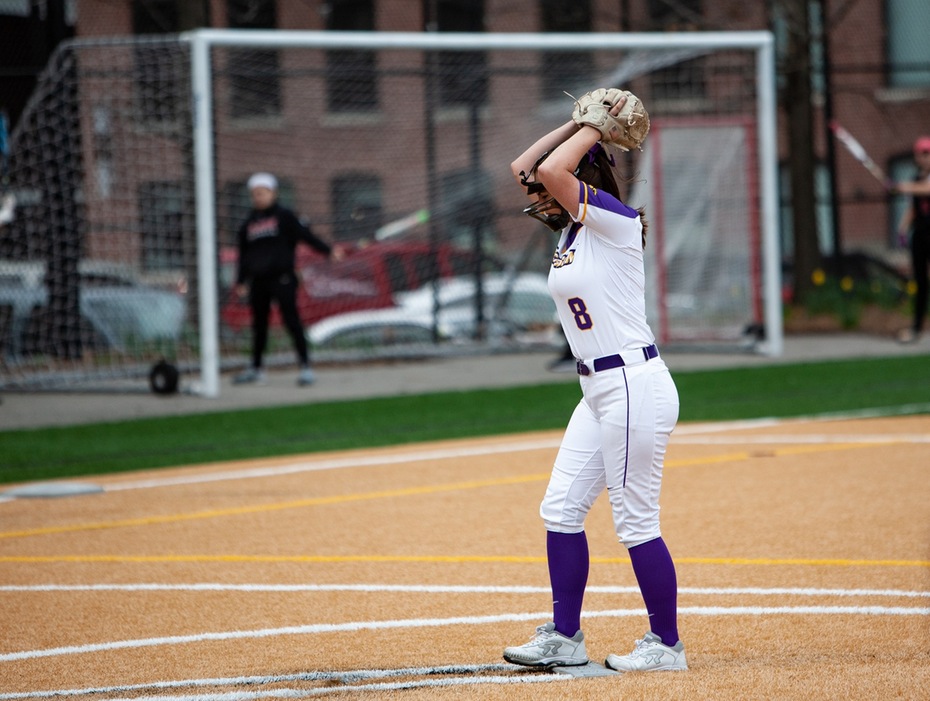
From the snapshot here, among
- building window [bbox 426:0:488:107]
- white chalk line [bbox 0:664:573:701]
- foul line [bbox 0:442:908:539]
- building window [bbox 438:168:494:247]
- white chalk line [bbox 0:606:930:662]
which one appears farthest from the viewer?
building window [bbox 426:0:488:107]

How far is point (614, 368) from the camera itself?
466 cm

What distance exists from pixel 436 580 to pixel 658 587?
1.80 metres

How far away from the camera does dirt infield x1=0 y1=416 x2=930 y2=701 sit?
15.2 ft

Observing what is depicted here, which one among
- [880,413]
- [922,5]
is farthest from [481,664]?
[922,5]

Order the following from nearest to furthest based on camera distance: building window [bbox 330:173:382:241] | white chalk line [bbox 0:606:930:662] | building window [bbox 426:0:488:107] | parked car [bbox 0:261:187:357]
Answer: white chalk line [bbox 0:606:930:662] → parked car [bbox 0:261:187:357] → building window [bbox 330:173:382:241] → building window [bbox 426:0:488:107]

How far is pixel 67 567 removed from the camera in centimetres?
679

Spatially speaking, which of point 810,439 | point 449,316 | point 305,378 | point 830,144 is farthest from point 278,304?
point 830,144

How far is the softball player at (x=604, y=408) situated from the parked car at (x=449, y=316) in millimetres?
12853

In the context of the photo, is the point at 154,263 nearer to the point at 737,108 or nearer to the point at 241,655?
the point at 737,108

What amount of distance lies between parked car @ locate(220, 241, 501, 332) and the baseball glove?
12.4m

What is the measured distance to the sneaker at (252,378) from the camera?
14.8 metres

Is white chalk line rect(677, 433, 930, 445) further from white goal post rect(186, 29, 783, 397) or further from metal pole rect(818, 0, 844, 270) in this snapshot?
metal pole rect(818, 0, 844, 270)

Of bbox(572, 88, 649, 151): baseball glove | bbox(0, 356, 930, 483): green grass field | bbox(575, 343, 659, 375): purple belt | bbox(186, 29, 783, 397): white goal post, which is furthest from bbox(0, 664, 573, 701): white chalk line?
bbox(186, 29, 783, 397): white goal post

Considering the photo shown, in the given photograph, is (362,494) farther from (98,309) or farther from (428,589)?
(98,309)
